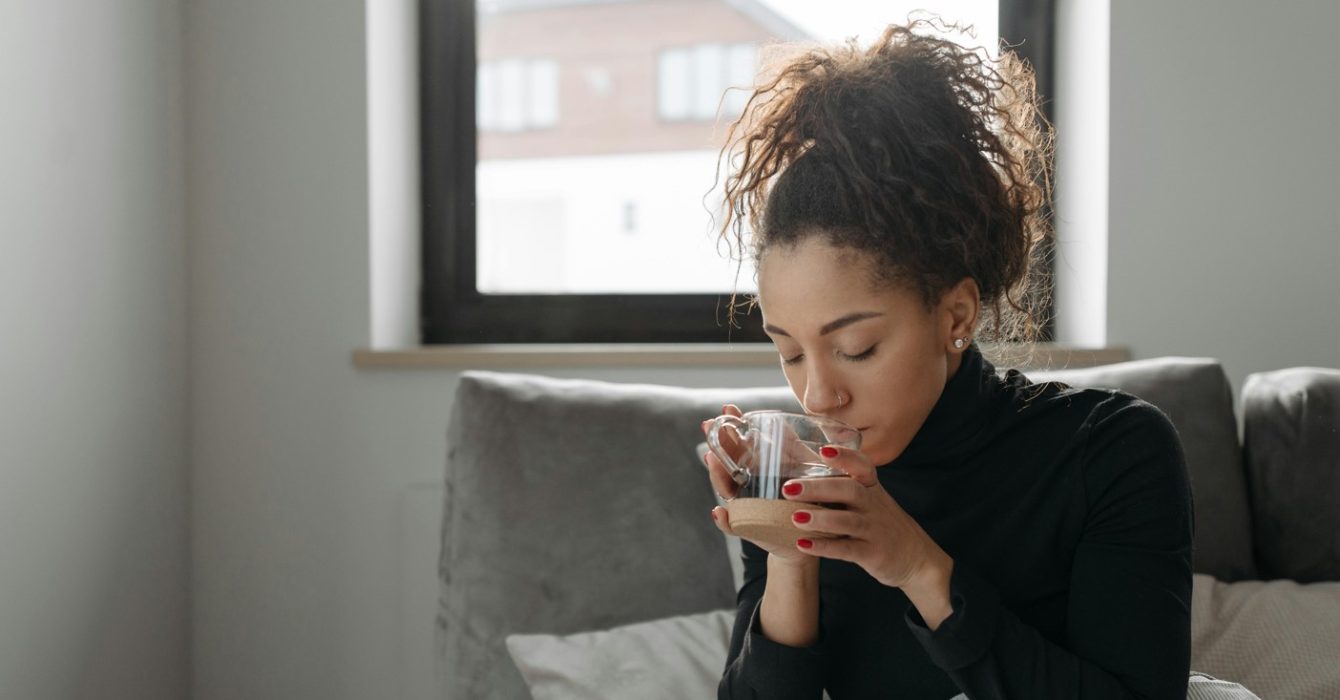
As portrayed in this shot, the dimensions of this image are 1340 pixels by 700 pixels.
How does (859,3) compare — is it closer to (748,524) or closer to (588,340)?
(588,340)

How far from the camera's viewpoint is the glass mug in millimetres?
840

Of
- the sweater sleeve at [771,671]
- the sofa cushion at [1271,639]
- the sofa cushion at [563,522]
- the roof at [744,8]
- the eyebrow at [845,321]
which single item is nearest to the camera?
the eyebrow at [845,321]

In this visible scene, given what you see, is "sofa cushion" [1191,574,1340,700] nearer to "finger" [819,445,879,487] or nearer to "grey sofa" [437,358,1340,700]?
"grey sofa" [437,358,1340,700]

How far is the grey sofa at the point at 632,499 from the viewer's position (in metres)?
1.49

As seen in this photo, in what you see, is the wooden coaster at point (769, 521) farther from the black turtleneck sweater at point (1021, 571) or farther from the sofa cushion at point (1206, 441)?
the sofa cushion at point (1206, 441)

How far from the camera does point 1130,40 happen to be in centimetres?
205

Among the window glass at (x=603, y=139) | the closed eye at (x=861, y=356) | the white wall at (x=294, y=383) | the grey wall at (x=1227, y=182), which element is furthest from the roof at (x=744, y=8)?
the closed eye at (x=861, y=356)

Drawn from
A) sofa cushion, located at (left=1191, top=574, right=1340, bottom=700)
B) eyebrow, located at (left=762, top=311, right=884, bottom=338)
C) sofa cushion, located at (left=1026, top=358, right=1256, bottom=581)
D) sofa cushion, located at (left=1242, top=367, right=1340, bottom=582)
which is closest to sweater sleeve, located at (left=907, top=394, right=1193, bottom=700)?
eyebrow, located at (left=762, top=311, right=884, bottom=338)

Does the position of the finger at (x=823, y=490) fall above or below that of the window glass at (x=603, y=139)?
below

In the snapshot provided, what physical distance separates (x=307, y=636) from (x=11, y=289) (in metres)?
0.89

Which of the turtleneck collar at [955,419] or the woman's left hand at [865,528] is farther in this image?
the turtleneck collar at [955,419]

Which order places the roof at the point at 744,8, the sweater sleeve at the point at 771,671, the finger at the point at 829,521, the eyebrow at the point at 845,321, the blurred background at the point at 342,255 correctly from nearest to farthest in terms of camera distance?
the finger at the point at 829,521 < the eyebrow at the point at 845,321 < the sweater sleeve at the point at 771,671 < the blurred background at the point at 342,255 < the roof at the point at 744,8

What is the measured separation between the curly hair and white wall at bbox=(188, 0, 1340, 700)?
1.08m

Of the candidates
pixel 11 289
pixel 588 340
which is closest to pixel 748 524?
pixel 11 289
